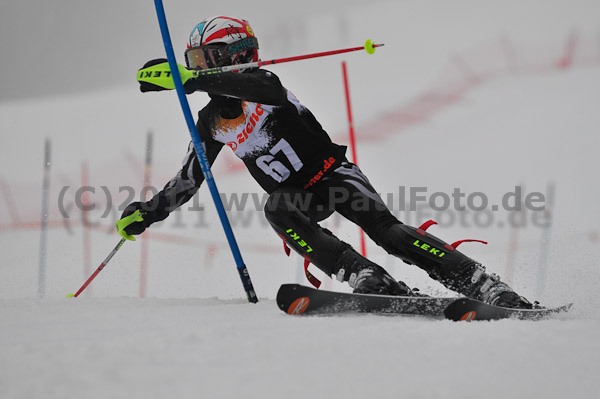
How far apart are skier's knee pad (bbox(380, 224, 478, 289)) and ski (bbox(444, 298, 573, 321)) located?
0.85 feet

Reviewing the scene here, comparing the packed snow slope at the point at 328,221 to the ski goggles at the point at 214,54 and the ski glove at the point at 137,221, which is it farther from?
the ski goggles at the point at 214,54

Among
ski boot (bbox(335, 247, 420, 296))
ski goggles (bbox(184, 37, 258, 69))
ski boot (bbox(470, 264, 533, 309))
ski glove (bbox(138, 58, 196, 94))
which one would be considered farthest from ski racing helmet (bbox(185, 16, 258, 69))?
ski boot (bbox(470, 264, 533, 309))

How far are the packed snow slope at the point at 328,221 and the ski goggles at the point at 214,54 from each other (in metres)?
1.04

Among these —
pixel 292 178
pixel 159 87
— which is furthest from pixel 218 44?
pixel 292 178

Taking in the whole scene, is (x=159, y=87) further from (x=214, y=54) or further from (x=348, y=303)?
(x=348, y=303)

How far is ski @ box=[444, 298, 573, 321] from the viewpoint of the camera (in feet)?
5.64

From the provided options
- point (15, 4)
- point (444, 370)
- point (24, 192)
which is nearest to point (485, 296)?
point (444, 370)

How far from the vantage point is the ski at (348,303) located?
1855mm

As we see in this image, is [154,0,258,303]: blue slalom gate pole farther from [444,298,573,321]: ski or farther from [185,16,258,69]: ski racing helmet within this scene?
[444,298,573,321]: ski

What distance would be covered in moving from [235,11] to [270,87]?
10464 millimetres

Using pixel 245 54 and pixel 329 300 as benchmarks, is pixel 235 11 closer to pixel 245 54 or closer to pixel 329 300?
pixel 245 54

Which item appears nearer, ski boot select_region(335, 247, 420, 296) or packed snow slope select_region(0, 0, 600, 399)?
packed snow slope select_region(0, 0, 600, 399)

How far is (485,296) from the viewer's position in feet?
6.66

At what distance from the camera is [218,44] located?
248 centimetres
